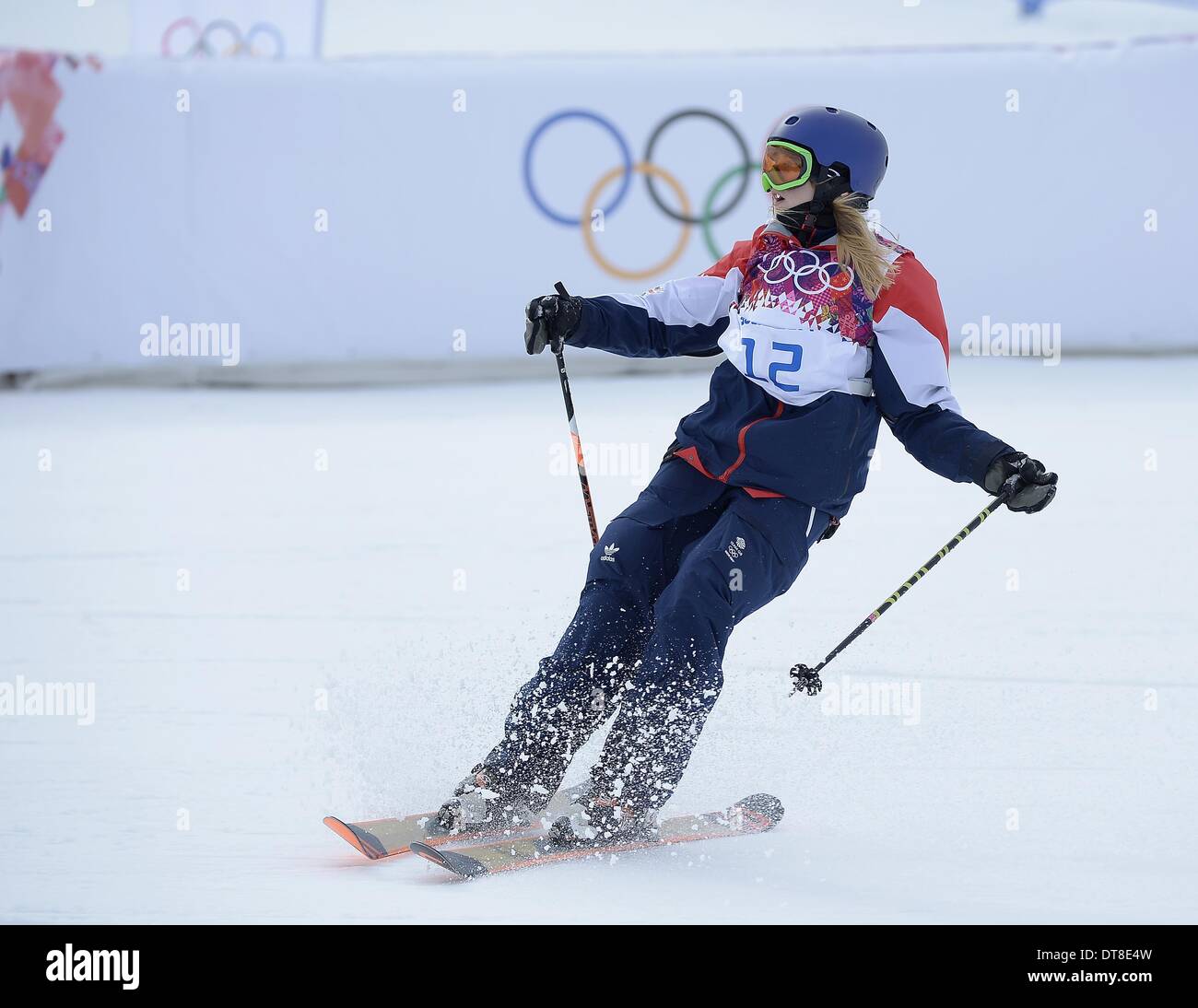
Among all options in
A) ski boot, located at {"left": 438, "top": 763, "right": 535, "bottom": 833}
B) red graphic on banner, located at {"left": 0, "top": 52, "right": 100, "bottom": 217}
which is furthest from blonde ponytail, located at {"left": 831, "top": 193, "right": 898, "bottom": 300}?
red graphic on banner, located at {"left": 0, "top": 52, "right": 100, "bottom": 217}

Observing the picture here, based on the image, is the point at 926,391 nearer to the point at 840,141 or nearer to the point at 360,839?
the point at 840,141

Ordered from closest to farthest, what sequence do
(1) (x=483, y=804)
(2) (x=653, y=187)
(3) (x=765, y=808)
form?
(1) (x=483, y=804) → (3) (x=765, y=808) → (2) (x=653, y=187)

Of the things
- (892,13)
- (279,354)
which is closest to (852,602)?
(279,354)

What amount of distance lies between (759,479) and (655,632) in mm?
376

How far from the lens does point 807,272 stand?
3.24m

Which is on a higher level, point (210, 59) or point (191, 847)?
point (210, 59)

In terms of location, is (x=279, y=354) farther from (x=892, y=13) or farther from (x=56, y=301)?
(x=892, y=13)

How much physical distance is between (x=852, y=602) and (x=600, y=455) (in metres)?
2.71

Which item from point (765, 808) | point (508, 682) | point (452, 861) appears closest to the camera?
point (452, 861)

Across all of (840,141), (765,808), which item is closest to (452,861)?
(765,808)

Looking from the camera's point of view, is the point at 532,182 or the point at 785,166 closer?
the point at 785,166


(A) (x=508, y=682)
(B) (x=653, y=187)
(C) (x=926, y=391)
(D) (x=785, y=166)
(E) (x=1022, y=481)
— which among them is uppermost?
(B) (x=653, y=187)

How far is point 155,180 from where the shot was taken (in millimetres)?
10062

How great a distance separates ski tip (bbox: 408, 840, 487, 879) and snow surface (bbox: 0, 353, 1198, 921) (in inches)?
1.2
